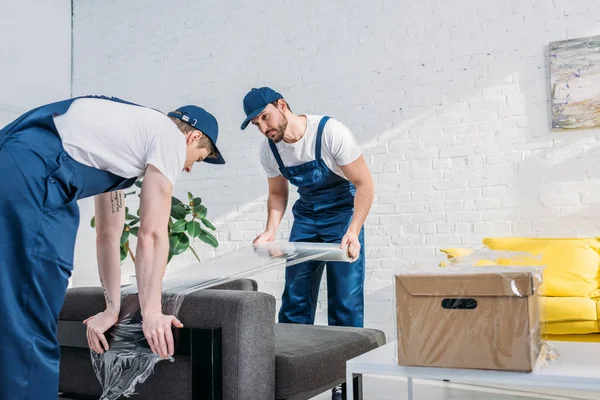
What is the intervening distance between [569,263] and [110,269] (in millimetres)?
2622

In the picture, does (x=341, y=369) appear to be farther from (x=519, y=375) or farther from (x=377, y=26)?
(x=377, y=26)

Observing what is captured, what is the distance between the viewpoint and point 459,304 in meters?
1.45

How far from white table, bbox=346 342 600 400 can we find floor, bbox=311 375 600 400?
1404mm

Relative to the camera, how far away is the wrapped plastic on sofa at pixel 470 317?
4.59ft

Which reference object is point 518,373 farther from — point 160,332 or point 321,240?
point 321,240

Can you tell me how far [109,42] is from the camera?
5.53 metres

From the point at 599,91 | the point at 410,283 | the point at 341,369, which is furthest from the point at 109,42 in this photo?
the point at 410,283

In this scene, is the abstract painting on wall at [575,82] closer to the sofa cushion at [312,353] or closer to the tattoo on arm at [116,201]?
the sofa cushion at [312,353]

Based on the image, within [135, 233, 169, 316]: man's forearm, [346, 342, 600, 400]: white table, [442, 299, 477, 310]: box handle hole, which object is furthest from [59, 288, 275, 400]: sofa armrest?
[442, 299, 477, 310]: box handle hole

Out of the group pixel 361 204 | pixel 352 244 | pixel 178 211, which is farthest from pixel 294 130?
pixel 178 211

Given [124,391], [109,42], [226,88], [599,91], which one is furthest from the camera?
[109,42]

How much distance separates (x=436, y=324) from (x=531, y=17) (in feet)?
10.2

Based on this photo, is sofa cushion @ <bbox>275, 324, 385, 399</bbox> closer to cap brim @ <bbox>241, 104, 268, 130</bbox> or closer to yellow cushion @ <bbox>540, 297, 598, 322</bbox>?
cap brim @ <bbox>241, 104, 268, 130</bbox>

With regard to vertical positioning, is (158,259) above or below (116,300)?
above
